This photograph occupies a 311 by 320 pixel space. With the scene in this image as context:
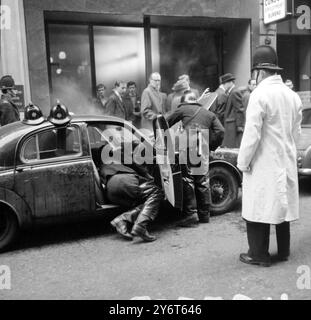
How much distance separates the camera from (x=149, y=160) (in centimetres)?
561

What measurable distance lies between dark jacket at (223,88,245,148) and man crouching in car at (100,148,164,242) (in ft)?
13.2

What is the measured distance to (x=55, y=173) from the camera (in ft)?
16.9

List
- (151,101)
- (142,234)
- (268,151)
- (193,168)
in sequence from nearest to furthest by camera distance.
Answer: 1. (268,151)
2. (142,234)
3. (193,168)
4. (151,101)

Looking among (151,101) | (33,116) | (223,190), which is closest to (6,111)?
(33,116)

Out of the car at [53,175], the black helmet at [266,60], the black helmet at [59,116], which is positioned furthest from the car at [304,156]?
the black helmet at [59,116]

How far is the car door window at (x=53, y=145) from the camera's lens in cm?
518

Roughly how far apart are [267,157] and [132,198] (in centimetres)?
180

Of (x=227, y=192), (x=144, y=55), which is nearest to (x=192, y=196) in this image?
(x=227, y=192)

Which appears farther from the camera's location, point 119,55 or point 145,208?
point 119,55

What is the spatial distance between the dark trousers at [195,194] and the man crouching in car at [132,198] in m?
0.54

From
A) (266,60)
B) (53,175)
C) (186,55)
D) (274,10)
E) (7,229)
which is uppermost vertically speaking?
(274,10)

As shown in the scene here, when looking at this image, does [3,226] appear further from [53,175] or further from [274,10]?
[274,10]

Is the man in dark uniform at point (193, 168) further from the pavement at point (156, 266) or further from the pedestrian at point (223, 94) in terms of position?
the pedestrian at point (223, 94)

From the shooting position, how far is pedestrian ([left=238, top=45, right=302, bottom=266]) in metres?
4.18
